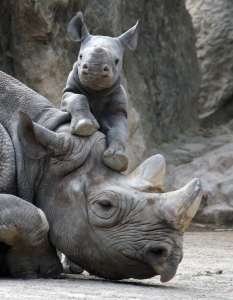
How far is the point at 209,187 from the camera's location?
9.88 meters

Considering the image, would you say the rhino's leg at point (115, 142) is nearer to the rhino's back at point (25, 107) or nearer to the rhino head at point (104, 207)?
the rhino head at point (104, 207)

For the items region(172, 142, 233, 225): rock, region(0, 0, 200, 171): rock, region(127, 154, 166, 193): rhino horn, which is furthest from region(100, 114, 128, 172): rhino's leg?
region(172, 142, 233, 225): rock

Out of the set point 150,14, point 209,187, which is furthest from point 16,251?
point 150,14

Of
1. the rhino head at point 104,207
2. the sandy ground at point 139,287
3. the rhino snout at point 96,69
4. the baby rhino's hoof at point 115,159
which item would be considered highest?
the rhino snout at point 96,69

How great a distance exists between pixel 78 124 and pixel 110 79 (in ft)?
1.34

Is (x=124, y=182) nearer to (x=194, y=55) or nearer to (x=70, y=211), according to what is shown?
(x=70, y=211)

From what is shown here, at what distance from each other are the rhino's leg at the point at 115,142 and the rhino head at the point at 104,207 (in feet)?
0.22

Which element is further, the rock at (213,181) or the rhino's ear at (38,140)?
the rock at (213,181)

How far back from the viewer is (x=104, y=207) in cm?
400

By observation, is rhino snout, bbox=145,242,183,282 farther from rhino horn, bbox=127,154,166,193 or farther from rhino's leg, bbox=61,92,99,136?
rhino's leg, bbox=61,92,99,136

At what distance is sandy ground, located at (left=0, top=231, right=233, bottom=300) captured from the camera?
10.9ft

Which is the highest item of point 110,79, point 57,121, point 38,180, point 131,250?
point 110,79

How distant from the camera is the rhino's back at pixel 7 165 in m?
4.12

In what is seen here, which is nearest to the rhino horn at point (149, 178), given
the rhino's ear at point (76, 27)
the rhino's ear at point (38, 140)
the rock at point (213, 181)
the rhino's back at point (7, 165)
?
the rhino's ear at point (38, 140)
